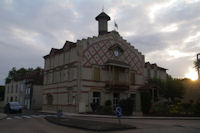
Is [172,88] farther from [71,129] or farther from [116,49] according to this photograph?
[71,129]

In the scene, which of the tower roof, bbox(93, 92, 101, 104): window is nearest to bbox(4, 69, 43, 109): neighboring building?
bbox(93, 92, 101, 104): window

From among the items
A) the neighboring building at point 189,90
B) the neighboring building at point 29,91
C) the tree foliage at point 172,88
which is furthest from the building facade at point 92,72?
the neighboring building at point 189,90

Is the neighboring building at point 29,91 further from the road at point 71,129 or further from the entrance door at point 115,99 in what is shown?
the road at point 71,129

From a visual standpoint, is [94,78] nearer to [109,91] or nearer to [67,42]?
[109,91]

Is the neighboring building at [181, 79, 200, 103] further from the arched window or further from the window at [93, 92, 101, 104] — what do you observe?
the arched window

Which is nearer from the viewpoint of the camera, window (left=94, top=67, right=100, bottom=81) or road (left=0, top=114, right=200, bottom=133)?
road (left=0, top=114, right=200, bottom=133)

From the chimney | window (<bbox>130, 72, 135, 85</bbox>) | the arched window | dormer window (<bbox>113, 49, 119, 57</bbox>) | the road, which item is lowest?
the road

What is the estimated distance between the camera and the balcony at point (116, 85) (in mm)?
31764

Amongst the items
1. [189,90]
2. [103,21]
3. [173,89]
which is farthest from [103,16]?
[189,90]

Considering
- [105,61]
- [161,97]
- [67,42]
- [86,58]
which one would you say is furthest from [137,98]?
[67,42]

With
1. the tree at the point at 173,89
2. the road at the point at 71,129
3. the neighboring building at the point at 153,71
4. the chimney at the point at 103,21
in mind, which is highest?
the chimney at the point at 103,21

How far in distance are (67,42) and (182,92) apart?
74.5ft

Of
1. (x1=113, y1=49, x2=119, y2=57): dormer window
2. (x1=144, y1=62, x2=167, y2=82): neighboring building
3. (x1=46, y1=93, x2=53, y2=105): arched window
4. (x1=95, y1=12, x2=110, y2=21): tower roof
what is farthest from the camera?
(x1=144, y1=62, x2=167, y2=82): neighboring building

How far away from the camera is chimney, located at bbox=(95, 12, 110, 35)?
36791 millimetres
